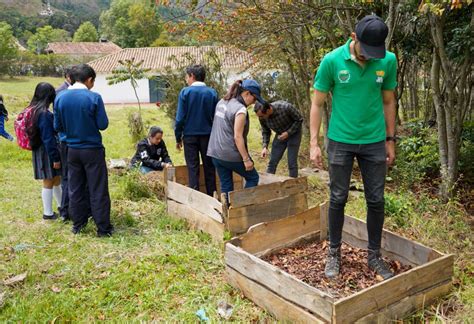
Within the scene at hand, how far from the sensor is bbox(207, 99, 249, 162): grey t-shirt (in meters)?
5.00

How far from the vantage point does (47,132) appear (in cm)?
559

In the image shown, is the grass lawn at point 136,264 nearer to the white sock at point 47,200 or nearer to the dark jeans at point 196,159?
the white sock at point 47,200

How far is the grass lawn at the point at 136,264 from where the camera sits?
374 cm

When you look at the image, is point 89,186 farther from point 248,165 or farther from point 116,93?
point 116,93

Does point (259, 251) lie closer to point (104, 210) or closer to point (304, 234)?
point (304, 234)

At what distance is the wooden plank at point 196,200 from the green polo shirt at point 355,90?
1.85 meters

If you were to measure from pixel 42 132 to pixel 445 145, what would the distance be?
5.28 metres

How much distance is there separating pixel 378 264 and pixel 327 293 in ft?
1.93

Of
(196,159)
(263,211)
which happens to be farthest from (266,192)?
(196,159)

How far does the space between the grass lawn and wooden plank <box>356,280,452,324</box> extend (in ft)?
0.25

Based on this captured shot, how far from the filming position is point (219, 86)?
446 inches

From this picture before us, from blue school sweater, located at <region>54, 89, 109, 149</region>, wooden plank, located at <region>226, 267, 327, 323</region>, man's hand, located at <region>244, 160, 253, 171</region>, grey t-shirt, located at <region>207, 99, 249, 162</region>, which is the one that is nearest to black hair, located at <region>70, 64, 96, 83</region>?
blue school sweater, located at <region>54, 89, 109, 149</region>

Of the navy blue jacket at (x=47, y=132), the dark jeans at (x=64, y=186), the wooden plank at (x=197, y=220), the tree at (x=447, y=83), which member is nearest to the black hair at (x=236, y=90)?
the wooden plank at (x=197, y=220)

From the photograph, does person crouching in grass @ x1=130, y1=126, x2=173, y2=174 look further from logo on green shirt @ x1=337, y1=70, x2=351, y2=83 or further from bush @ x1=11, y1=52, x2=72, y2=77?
bush @ x1=11, y1=52, x2=72, y2=77
